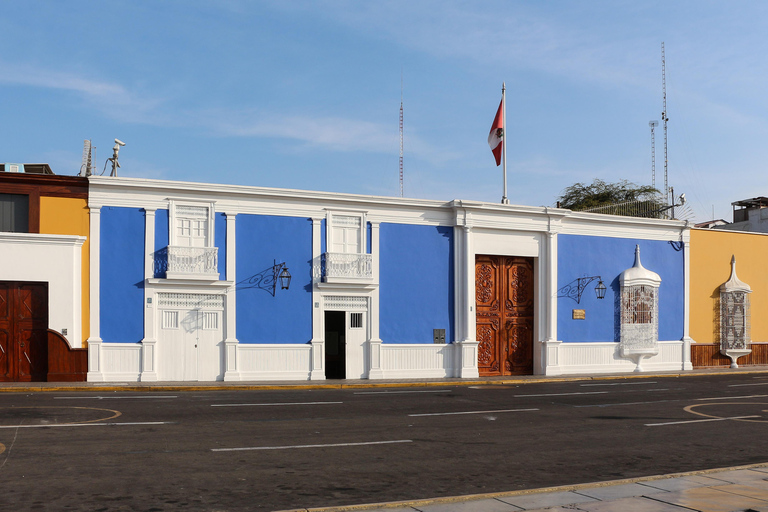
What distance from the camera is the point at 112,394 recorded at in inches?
743

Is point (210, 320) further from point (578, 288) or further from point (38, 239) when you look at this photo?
point (578, 288)

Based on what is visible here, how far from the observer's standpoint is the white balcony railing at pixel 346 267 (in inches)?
969

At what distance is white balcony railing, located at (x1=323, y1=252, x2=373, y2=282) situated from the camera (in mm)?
24625

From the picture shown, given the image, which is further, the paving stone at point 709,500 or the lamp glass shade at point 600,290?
the lamp glass shade at point 600,290

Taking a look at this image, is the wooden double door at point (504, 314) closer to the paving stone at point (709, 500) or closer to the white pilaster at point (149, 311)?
the white pilaster at point (149, 311)

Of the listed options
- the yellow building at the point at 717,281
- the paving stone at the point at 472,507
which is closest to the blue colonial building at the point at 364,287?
the yellow building at the point at 717,281

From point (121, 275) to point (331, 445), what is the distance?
1361 centimetres

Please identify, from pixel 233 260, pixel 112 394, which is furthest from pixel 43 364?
pixel 233 260

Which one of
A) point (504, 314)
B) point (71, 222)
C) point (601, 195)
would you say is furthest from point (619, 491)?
point (601, 195)

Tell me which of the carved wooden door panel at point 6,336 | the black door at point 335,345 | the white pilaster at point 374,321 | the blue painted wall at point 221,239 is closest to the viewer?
the carved wooden door panel at point 6,336

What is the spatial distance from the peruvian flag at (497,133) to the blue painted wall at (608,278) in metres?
4.37

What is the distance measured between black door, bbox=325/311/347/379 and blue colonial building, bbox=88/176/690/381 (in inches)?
1.9

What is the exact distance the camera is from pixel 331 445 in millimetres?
11273

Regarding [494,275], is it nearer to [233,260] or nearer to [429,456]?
[233,260]
